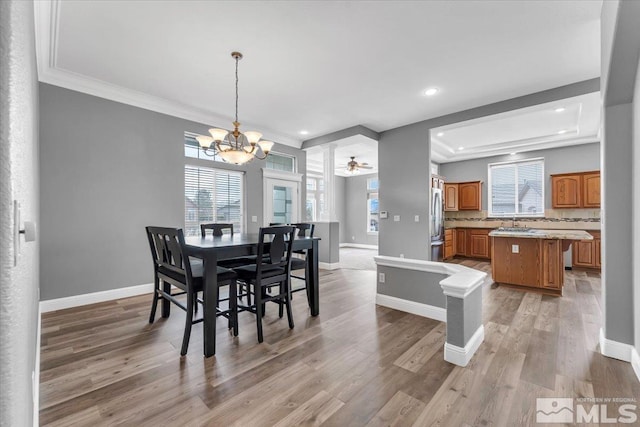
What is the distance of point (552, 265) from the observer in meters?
4.03

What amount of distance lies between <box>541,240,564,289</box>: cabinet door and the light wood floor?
0.87m

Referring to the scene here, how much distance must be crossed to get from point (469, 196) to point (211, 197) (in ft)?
20.6

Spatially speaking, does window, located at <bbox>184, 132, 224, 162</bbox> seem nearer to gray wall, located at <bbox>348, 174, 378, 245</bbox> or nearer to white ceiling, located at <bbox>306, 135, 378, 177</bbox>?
white ceiling, located at <bbox>306, 135, 378, 177</bbox>

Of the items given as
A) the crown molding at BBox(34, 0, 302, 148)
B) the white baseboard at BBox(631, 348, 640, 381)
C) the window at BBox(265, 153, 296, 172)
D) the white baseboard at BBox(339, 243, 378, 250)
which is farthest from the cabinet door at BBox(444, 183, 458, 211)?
the white baseboard at BBox(631, 348, 640, 381)

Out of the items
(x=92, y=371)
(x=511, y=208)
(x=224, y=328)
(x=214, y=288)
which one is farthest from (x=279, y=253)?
(x=511, y=208)

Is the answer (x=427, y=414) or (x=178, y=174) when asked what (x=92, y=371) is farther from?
(x=178, y=174)

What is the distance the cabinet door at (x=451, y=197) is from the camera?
24.3 ft

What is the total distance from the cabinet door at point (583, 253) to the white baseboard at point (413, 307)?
4.85 metres

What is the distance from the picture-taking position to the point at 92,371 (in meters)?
2.07

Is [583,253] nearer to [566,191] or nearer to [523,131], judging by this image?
[566,191]

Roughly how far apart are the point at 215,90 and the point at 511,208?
23.3 feet

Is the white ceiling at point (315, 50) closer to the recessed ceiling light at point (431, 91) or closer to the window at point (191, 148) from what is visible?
the recessed ceiling light at point (431, 91)

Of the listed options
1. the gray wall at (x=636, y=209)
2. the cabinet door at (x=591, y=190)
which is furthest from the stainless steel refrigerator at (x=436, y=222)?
the gray wall at (x=636, y=209)

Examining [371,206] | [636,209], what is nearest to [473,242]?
[371,206]
